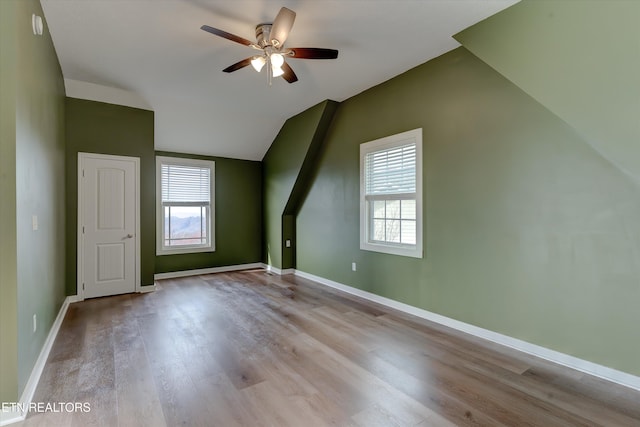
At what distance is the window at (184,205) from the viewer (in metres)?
5.82

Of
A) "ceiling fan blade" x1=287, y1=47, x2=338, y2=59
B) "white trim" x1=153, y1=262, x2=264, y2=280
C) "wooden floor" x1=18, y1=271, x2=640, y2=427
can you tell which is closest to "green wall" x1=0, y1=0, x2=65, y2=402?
"wooden floor" x1=18, y1=271, x2=640, y2=427

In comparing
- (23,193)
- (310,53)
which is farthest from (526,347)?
(23,193)

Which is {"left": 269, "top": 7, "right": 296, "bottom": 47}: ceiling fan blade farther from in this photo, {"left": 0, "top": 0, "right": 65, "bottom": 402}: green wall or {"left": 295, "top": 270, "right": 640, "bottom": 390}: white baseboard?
{"left": 295, "top": 270, "right": 640, "bottom": 390}: white baseboard

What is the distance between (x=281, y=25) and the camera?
7.84 feet

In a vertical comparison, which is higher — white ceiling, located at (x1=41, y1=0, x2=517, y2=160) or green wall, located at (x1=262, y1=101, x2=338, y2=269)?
white ceiling, located at (x1=41, y1=0, x2=517, y2=160)

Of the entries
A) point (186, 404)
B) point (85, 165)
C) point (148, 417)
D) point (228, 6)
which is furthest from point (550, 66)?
point (85, 165)

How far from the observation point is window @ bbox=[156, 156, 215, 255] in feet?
19.1

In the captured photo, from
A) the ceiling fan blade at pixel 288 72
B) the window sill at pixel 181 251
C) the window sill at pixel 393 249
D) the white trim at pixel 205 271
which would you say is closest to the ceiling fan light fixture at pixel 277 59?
the ceiling fan blade at pixel 288 72

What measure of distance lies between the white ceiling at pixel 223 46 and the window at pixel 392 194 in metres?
0.92

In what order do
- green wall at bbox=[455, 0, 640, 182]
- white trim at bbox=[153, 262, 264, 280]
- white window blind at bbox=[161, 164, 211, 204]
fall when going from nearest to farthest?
green wall at bbox=[455, 0, 640, 182] < white trim at bbox=[153, 262, 264, 280] < white window blind at bbox=[161, 164, 211, 204]

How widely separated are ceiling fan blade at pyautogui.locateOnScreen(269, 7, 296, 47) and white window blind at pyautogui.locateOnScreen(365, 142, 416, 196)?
199cm

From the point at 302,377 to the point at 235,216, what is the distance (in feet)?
15.6

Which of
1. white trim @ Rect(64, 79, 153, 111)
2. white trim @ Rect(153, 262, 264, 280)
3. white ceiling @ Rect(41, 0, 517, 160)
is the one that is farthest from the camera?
white trim @ Rect(153, 262, 264, 280)

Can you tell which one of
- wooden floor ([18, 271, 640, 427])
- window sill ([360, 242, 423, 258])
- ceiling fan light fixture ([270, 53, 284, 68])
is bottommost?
wooden floor ([18, 271, 640, 427])
